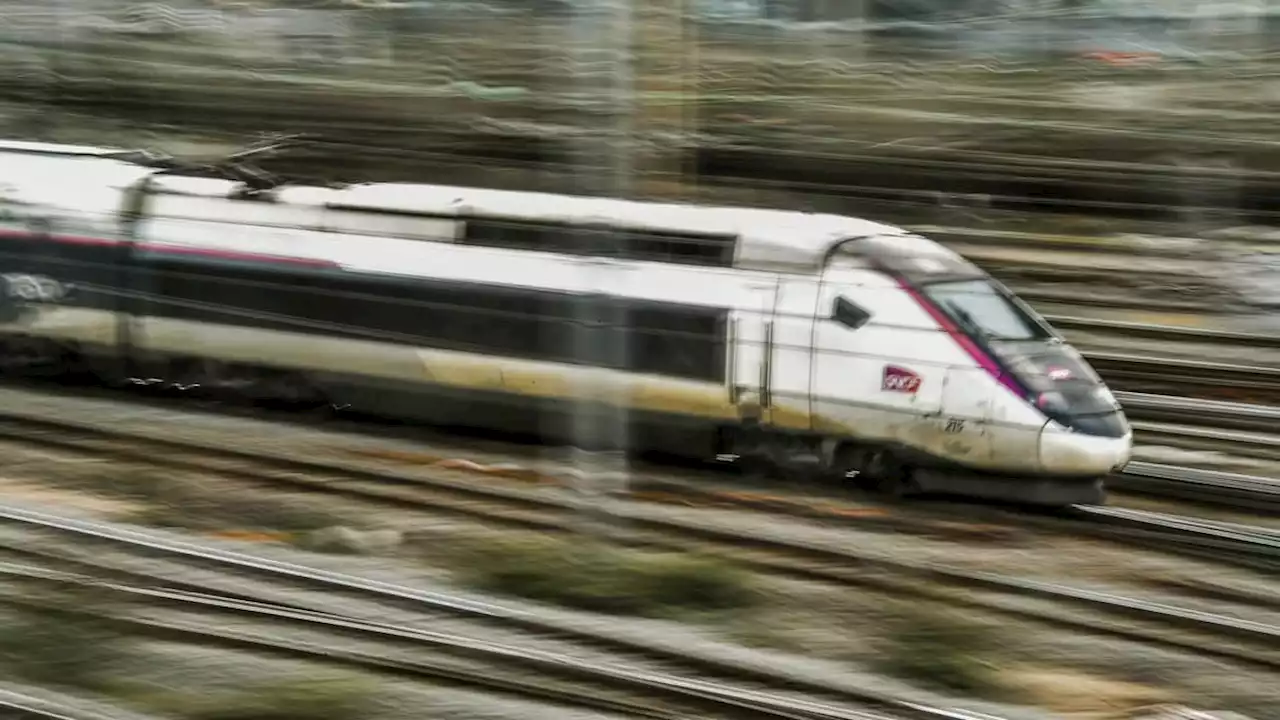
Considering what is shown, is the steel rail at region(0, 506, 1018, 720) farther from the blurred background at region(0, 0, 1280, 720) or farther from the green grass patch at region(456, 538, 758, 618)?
the green grass patch at region(456, 538, 758, 618)

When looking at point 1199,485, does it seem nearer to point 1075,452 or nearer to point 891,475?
point 1075,452

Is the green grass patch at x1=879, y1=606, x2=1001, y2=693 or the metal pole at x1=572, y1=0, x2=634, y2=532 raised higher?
the metal pole at x1=572, y1=0, x2=634, y2=532

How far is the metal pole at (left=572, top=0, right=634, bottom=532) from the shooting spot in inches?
134

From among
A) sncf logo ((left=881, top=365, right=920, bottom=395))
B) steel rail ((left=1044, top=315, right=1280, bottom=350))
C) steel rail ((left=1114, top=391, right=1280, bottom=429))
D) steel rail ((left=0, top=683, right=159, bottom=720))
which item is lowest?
steel rail ((left=0, top=683, right=159, bottom=720))

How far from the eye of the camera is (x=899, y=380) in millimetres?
4105

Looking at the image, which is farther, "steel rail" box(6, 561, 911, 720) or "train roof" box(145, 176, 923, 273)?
"train roof" box(145, 176, 923, 273)

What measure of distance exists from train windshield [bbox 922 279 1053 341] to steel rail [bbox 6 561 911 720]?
1.71 metres

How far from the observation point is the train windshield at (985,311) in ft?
13.5

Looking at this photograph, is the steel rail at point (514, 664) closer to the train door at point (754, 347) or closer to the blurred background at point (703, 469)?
the blurred background at point (703, 469)

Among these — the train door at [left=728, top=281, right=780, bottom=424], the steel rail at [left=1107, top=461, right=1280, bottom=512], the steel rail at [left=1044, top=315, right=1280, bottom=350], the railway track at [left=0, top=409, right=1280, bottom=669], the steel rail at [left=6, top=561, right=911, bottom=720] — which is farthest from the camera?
the steel rail at [left=1044, top=315, right=1280, bottom=350]

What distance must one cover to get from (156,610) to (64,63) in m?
4.67

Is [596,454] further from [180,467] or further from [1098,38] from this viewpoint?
[1098,38]

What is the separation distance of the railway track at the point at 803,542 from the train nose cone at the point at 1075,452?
26 centimetres

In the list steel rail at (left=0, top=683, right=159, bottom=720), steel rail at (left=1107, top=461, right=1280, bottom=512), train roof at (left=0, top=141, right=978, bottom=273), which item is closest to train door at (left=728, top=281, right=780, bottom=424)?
train roof at (left=0, top=141, right=978, bottom=273)
